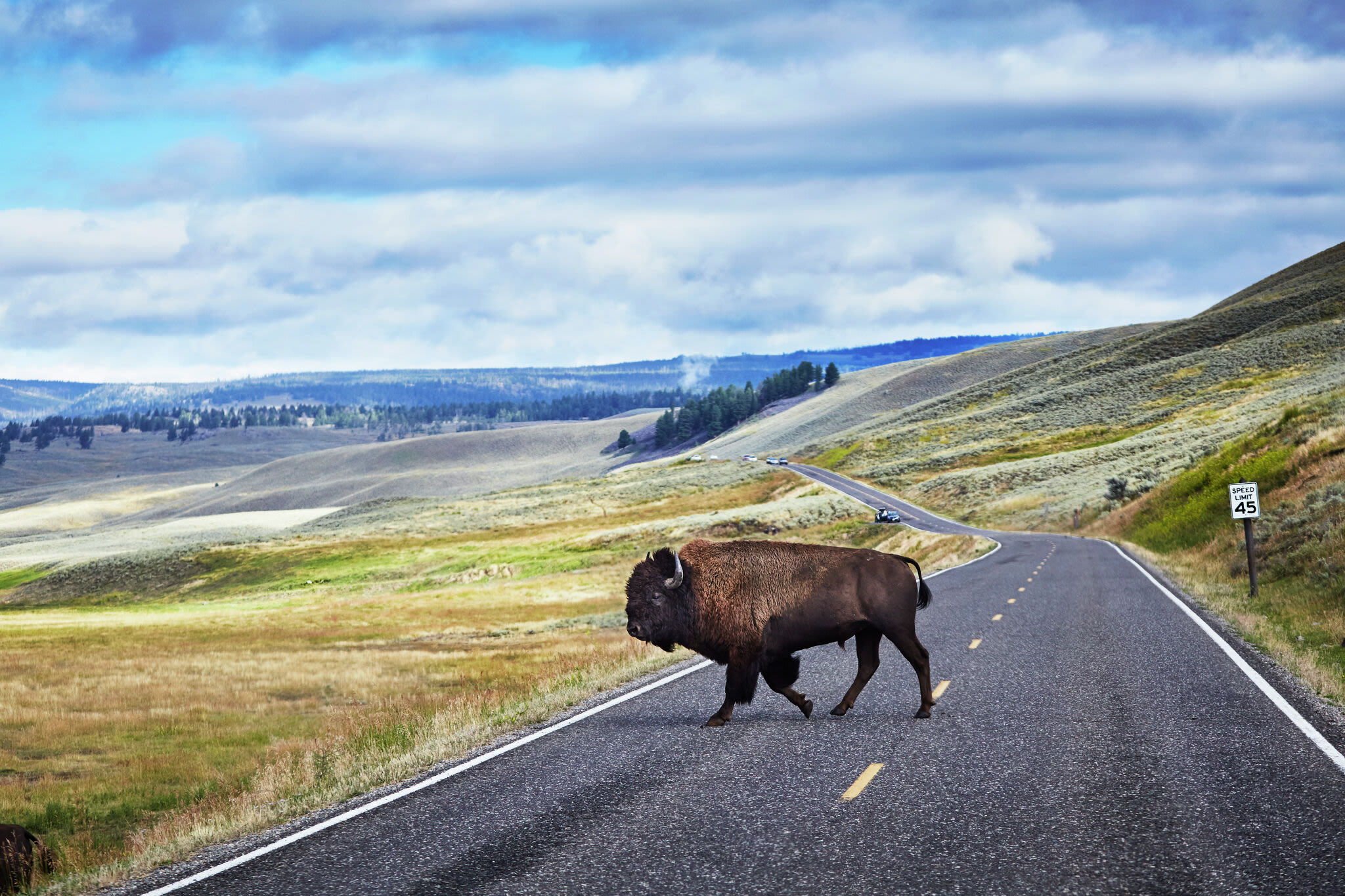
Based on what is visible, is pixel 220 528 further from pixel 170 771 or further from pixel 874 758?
pixel 874 758

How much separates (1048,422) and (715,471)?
35.7 meters

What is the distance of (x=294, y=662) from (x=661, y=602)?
21.1 meters

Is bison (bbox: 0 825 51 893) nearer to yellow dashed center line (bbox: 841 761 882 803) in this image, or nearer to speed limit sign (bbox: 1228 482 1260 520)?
yellow dashed center line (bbox: 841 761 882 803)

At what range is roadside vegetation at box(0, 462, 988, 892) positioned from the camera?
40.1 feet

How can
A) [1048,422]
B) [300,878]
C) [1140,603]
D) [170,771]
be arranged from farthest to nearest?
[1048,422] → [1140,603] → [170,771] → [300,878]

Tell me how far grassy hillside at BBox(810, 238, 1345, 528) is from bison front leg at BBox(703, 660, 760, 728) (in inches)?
2346

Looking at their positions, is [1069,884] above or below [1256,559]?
above

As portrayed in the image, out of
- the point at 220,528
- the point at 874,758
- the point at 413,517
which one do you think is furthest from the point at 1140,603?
the point at 220,528

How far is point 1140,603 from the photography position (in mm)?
24062

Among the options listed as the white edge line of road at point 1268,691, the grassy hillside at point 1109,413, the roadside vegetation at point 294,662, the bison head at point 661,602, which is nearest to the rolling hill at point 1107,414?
the grassy hillside at point 1109,413

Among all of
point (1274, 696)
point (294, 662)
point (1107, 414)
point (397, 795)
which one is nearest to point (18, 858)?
point (397, 795)

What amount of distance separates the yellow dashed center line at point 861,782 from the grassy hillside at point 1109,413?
60984mm

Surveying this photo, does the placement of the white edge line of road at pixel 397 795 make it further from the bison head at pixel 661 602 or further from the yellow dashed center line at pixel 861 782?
the yellow dashed center line at pixel 861 782

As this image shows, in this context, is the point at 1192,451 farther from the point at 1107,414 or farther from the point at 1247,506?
the point at 1247,506
